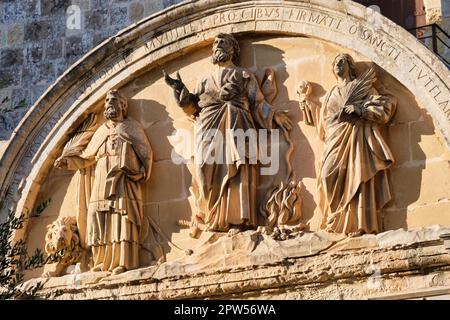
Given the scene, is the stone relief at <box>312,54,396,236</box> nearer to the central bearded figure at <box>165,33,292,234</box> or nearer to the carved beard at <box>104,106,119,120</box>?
the central bearded figure at <box>165,33,292,234</box>

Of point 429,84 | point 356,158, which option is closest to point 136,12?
point 356,158

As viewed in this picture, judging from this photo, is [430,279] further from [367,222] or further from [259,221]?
[259,221]

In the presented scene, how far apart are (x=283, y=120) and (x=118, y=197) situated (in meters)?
1.49

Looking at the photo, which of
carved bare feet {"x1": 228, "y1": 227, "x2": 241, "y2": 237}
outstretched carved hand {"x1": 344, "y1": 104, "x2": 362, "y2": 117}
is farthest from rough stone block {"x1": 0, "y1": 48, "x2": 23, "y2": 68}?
outstretched carved hand {"x1": 344, "y1": 104, "x2": 362, "y2": 117}

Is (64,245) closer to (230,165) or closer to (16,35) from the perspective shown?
(230,165)

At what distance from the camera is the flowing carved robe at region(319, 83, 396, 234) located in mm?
13773

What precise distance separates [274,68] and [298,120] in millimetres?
520

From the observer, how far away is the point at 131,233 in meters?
Answer: 14.6

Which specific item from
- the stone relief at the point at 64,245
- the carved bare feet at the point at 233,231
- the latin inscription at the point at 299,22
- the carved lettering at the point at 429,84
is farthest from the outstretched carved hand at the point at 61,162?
the carved lettering at the point at 429,84

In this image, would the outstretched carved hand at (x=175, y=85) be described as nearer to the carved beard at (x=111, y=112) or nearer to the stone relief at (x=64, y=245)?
the carved beard at (x=111, y=112)

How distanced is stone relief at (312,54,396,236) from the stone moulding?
0.85ft

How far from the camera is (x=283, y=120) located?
14375 mm

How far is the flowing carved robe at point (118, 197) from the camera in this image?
1459 centimetres

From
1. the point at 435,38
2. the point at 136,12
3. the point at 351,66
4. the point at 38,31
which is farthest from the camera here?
the point at 38,31
